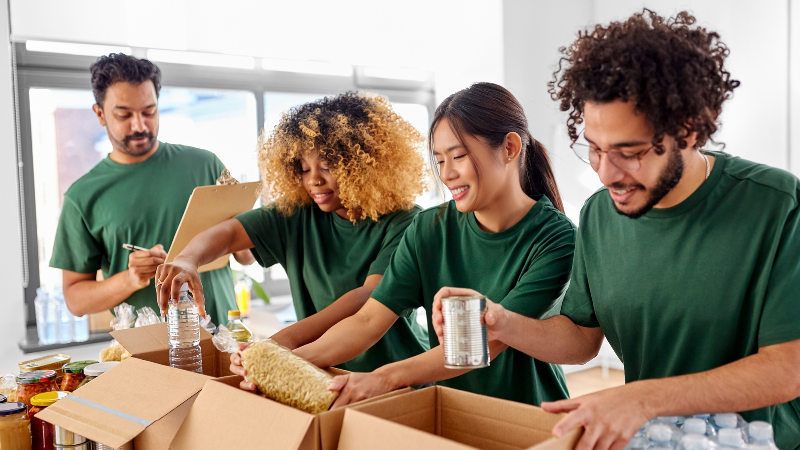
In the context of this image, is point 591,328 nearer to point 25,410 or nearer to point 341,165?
point 341,165

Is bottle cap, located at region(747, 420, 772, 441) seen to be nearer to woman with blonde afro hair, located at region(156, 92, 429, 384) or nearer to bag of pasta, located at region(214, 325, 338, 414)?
bag of pasta, located at region(214, 325, 338, 414)

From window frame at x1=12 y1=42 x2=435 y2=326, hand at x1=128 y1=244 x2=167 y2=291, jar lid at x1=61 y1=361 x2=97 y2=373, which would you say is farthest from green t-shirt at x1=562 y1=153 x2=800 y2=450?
window frame at x1=12 y1=42 x2=435 y2=326

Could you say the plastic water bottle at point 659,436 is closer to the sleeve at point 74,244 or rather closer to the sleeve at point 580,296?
the sleeve at point 580,296

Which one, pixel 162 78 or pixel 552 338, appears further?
pixel 162 78

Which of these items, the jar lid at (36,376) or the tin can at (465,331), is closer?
the tin can at (465,331)

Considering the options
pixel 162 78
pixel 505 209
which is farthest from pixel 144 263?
pixel 162 78

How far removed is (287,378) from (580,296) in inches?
24.9

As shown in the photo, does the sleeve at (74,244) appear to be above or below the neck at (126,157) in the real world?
below

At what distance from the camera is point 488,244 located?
157 cm

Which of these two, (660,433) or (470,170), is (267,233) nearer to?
(470,170)

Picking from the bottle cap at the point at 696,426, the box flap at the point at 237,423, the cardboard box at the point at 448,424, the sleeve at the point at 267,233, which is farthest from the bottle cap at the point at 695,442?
the sleeve at the point at 267,233

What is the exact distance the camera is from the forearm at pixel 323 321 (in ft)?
5.80

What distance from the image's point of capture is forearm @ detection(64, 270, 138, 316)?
2.34m

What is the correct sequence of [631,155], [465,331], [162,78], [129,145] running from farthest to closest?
[162,78]
[129,145]
[631,155]
[465,331]
